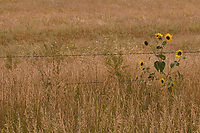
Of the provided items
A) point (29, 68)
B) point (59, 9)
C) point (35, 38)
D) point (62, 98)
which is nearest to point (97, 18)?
point (59, 9)

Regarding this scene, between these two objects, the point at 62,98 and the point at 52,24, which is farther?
the point at 52,24

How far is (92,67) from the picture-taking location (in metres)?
4.38

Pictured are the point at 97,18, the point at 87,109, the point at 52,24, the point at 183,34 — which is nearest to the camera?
the point at 87,109

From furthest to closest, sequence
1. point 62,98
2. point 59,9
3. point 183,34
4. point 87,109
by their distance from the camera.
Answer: point 59,9, point 183,34, point 62,98, point 87,109

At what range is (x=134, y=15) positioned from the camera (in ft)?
46.0

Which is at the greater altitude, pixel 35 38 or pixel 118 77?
pixel 35 38

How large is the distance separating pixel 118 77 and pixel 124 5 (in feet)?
46.3

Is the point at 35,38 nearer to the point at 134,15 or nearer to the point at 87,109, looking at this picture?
the point at 134,15

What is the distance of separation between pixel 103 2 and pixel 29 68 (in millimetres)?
14136

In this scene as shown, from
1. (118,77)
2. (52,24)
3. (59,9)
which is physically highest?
(59,9)

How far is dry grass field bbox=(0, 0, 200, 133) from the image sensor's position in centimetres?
287

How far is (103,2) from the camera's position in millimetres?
17547

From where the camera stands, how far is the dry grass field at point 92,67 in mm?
2865

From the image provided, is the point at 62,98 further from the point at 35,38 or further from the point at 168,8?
the point at 168,8
